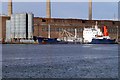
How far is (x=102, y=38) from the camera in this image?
271 ft

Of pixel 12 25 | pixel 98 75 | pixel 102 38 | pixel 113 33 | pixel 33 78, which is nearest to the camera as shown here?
pixel 33 78

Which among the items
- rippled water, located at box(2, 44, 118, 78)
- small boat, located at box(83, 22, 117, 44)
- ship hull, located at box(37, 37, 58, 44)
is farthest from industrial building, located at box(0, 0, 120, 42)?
rippled water, located at box(2, 44, 118, 78)

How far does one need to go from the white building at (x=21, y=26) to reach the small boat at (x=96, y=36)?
45.3 feet

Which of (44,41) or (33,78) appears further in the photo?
(44,41)

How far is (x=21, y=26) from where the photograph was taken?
243 feet

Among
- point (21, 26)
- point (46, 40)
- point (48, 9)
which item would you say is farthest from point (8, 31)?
point (48, 9)

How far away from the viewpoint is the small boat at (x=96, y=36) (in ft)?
271

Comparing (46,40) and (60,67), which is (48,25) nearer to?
(46,40)

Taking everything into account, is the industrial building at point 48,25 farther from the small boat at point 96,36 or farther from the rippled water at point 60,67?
the rippled water at point 60,67

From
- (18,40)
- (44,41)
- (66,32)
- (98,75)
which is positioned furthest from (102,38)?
(98,75)

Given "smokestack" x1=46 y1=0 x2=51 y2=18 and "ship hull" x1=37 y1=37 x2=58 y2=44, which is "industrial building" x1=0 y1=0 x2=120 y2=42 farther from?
"ship hull" x1=37 y1=37 x2=58 y2=44

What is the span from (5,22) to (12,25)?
3.74 metres

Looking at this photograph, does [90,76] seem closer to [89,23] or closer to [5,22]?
[5,22]

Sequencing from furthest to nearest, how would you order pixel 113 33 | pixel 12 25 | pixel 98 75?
pixel 113 33 → pixel 12 25 → pixel 98 75
